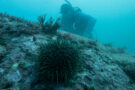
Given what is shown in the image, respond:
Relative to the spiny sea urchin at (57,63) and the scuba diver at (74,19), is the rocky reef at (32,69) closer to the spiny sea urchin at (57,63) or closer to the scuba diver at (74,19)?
the spiny sea urchin at (57,63)

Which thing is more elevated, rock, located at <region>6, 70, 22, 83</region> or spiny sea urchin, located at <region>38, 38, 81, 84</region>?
spiny sea urchin, located at <region>38, 38, 81, 84</region>

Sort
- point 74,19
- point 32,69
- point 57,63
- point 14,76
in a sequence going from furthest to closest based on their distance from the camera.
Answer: point 74,19 < point 32,69 < point 14,76 < point 57,63

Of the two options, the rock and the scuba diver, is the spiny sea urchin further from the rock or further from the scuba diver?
the scuba diver

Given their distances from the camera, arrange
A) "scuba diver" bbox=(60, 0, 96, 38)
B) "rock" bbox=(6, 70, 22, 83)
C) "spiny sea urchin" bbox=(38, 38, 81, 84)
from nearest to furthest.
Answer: "spiny sea urchin" bbox=(38, 38, 81, 84) < "rock" bbox=(6, 70, 22, 83) < "scuba diver" bbox=(60, 0, 96, 38)

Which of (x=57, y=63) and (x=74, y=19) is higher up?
(x=74, y=19)

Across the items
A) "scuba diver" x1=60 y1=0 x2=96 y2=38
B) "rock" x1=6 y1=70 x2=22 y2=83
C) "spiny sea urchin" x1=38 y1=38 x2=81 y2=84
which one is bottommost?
"rock" x1=6 y1=70 x2=22 y2=83

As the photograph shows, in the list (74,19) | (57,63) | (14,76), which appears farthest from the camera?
(74,19)

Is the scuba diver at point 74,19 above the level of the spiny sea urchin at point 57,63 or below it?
above

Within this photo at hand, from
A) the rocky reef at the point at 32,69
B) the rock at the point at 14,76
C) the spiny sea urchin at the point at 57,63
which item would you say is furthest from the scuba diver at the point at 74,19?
the rock at the point at 14,76

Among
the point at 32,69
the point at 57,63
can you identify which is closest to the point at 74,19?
the point at 32,69

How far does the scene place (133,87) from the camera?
3902 mm

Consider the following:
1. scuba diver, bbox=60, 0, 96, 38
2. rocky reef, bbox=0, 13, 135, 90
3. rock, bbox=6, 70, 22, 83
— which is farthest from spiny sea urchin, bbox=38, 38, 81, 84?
scuba diver, bbox=60, 0, 96, 38

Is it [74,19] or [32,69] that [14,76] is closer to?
[32,69]

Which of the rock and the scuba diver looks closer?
the rock
